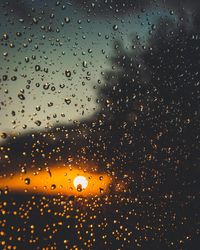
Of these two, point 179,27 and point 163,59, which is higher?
point 179,27

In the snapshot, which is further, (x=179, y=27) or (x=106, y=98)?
(x=179, y=27)

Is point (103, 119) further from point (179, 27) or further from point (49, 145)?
point (179, 27)

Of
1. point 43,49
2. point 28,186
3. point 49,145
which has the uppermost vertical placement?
point 43,49

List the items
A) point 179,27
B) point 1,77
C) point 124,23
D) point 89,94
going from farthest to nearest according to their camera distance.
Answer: point 179,27, point 124,23, point 89,94, point 1,77

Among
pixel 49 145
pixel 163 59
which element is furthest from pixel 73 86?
pixel 163 59
